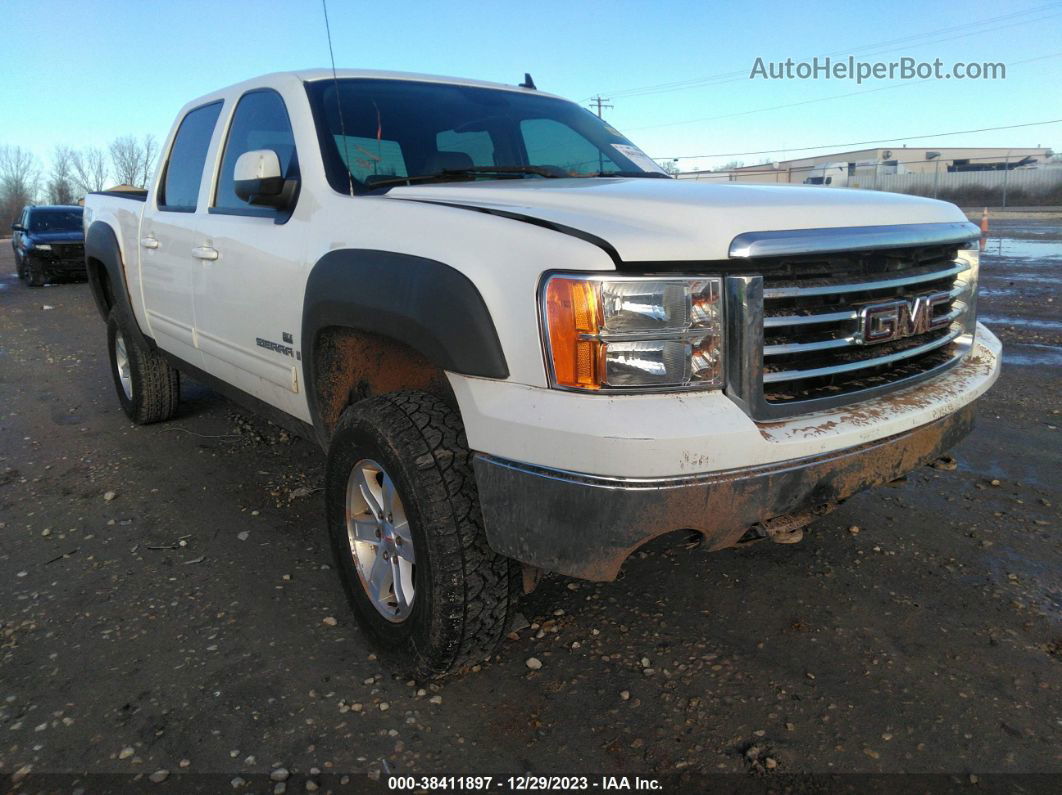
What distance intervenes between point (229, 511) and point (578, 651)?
80.2 inches

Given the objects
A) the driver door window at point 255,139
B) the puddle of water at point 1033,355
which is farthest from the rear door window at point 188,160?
the puddle of water at point 1033,355

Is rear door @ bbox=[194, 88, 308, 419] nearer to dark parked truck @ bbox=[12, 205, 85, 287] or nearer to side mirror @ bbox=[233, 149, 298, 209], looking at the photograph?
side mirror @ bbox=[233, 149, 298, 209]

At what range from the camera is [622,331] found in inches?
72.4

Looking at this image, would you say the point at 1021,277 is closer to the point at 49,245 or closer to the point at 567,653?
the point at 567,653

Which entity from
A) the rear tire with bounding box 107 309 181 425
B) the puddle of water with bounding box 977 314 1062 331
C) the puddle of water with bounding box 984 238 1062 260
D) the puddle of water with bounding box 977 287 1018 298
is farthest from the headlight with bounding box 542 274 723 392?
the puddle of water with bounding box 984 238 1062 260

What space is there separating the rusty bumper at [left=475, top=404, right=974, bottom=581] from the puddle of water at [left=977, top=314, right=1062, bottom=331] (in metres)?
6.82

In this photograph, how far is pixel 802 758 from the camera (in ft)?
6.62

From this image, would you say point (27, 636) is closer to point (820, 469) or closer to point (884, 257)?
point (820, 469)

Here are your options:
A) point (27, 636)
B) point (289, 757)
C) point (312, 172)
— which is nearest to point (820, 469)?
point (289, 757)

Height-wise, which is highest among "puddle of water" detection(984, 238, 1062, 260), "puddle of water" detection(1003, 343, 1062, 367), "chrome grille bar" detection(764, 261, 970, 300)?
"chrome grille bar" detection(764, 261, 970, 300)

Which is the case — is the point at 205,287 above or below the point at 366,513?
above

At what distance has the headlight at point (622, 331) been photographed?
1.82 m

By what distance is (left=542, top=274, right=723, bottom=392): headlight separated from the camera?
1824 millimetres

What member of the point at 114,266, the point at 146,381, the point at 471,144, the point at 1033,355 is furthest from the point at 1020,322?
the point at 114,266
